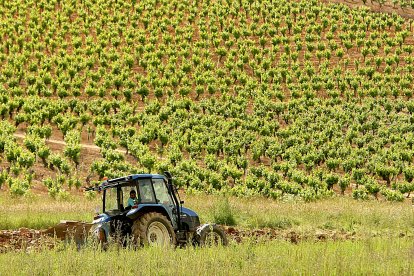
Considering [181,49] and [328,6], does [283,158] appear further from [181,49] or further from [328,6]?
[328,6]

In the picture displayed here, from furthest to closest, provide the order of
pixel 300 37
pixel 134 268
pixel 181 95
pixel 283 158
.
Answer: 1. pixel 300 37
2. pixel 181 95
3. pixel 283 158
4. pixel 134 268

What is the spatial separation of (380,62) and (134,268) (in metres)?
45.8

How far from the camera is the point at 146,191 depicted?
563 inches

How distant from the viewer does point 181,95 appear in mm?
46219

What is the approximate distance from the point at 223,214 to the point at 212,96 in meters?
26.5

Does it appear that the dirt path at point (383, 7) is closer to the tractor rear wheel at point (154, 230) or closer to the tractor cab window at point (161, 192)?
the tractor cab window at point (161, 192)

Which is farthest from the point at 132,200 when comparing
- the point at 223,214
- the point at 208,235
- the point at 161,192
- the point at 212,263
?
the point at 223,214

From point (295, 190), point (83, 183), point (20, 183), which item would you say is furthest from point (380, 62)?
point (20, 183)

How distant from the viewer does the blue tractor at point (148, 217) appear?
13438 mm

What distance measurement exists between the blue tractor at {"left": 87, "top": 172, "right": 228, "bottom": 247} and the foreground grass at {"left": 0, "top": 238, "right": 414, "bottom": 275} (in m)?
2.10

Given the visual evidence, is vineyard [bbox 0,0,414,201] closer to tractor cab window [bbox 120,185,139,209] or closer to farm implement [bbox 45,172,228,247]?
farm implement [bbox 45,172,228,247]

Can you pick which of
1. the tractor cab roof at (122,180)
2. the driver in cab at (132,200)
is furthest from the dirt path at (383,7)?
the driver in cab at (132,200)

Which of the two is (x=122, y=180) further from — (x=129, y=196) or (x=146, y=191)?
(x=146, y=191)

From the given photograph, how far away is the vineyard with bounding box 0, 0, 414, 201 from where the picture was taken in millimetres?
34562
